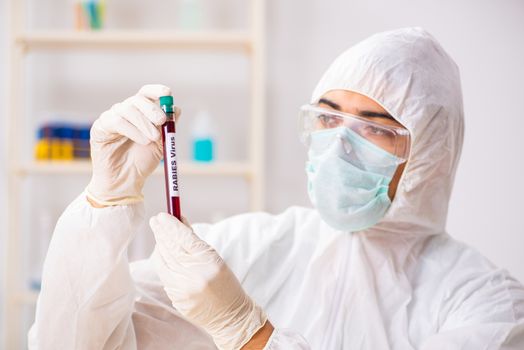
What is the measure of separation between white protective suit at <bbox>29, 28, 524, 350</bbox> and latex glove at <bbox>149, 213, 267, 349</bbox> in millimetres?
114

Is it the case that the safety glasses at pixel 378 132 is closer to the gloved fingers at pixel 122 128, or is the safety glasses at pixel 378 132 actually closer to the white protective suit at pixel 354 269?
the white protective suit at pixel 354 269

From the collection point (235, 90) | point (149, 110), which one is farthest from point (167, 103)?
point (235, 90)

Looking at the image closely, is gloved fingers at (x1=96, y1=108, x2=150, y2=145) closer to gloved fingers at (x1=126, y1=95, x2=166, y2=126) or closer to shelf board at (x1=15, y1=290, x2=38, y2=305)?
gloved fingers at (x1=126, y1=95, x2=166, y2=126)

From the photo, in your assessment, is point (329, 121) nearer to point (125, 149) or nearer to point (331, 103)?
point (331, 103)

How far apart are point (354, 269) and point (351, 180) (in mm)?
186

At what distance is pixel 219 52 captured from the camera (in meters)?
2.41

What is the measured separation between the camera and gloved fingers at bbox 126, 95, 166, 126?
0.97 metres

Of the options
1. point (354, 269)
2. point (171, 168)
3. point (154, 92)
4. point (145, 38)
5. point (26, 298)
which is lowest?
point (26, 298)

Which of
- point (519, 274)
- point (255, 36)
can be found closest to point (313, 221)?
point (255, 36)

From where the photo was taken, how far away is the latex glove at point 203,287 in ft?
3.07

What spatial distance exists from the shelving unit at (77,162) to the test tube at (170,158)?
124 cm

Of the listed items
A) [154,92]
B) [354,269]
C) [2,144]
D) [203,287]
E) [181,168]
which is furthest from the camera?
[2,144]

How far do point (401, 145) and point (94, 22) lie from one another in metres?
1.43

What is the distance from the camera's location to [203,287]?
0.92 m
